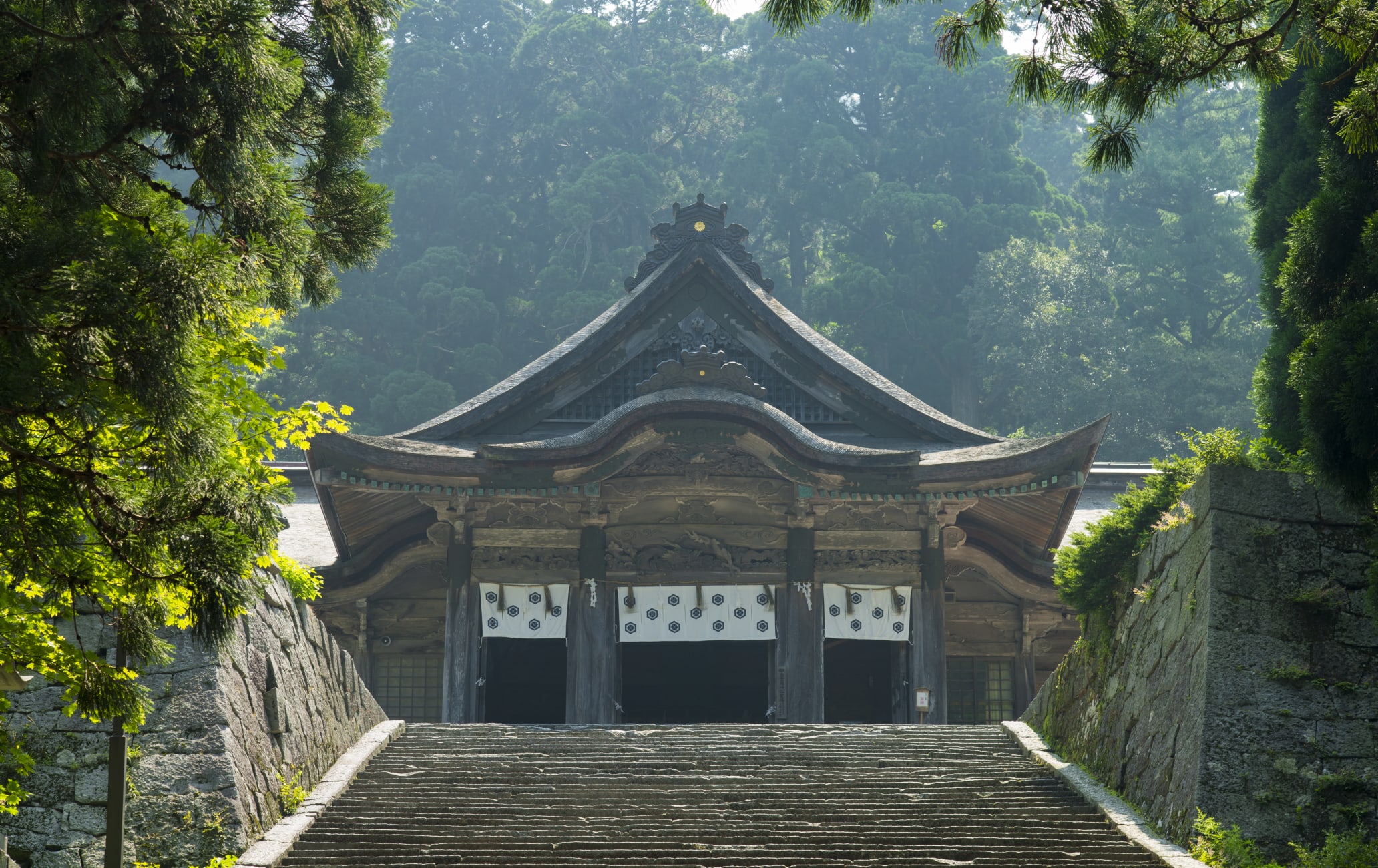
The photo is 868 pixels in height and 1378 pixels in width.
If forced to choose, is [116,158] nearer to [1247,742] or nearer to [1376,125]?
[1376,125]

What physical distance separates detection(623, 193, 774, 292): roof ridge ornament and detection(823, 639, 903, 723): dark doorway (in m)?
4.85

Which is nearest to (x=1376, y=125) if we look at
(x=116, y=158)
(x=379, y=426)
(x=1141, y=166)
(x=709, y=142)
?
(x=116, y=158)

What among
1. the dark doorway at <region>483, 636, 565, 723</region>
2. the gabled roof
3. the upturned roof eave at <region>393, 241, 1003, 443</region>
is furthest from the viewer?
the dark doorway at <region>483, 636, 565, 723</region>

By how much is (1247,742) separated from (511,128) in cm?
3846

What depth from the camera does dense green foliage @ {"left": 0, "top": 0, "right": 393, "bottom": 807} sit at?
14.9 feet

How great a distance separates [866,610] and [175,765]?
8.42 metres

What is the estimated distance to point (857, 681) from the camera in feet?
56.0

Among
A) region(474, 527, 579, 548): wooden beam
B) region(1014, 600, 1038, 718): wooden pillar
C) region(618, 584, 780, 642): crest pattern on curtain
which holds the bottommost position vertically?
region(1014, 600, 1038, 718): wooden pillar

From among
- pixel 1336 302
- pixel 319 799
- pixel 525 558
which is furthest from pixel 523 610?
pixel 1336 302

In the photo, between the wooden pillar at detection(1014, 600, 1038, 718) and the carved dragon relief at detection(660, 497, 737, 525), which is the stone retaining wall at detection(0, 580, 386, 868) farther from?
the wooden pillar at detection(1014, 600, 1038, 718)

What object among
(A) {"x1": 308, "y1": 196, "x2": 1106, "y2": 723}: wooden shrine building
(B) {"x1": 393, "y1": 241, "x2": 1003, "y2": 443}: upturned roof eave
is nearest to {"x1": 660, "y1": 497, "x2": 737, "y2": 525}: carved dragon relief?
(A) {"x1": 308, "y1": 196, "x2": 1106, "y2": 723}: wooden shrine building

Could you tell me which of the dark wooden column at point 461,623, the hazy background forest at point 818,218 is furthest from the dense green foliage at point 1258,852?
the hazy background forest at point 818,218

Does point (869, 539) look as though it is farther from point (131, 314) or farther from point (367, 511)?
point (131, 314)

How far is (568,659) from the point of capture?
553 inches
